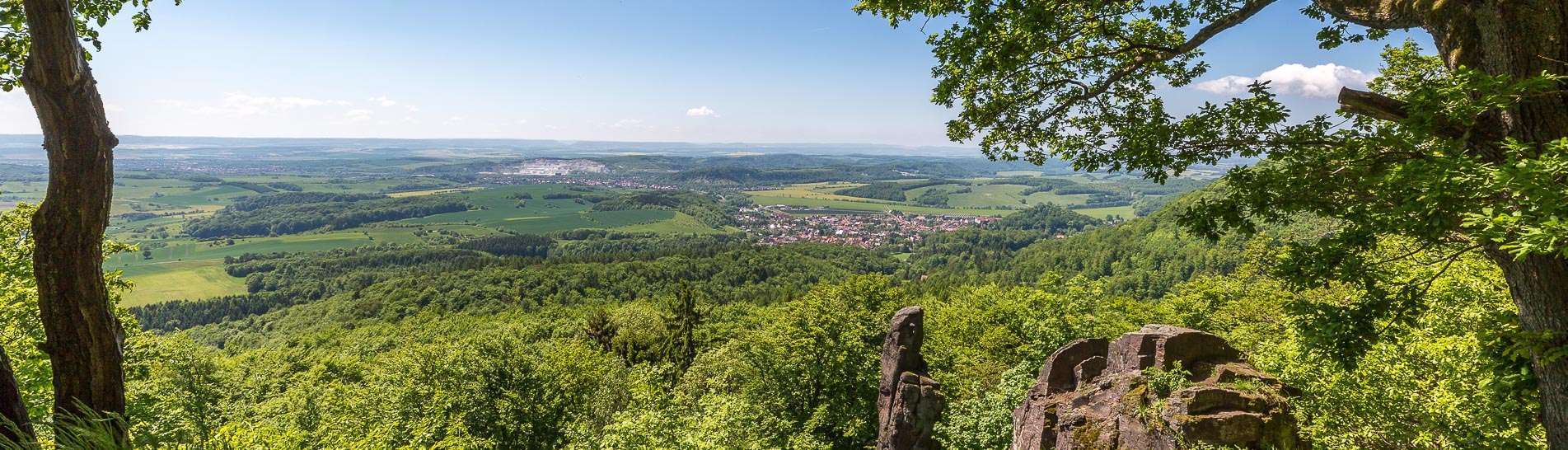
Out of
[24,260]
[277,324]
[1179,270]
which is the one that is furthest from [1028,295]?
[277,324]

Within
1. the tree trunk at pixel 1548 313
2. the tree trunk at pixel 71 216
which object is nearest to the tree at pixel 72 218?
the tree trunk at pixel 71 216

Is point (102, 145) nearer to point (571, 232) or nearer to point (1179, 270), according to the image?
point (1179, 270)

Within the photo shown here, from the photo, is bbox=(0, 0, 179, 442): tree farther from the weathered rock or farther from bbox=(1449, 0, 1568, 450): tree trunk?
the weathered rock

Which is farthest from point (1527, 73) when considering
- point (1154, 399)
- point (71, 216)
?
point (71, 216)

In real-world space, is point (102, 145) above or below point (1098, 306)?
above

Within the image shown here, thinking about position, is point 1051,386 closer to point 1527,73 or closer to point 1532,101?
point 1532,101
